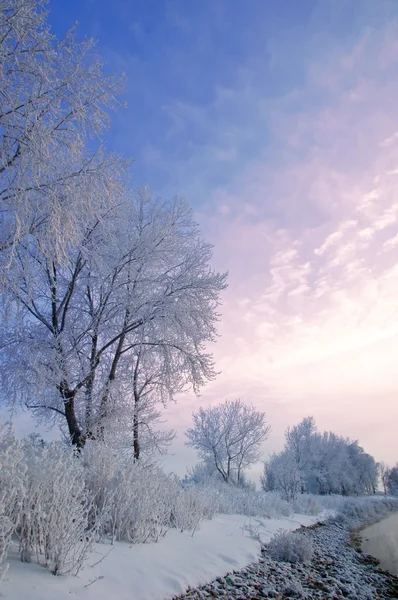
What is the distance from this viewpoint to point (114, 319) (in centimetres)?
1162

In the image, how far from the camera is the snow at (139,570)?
304cm

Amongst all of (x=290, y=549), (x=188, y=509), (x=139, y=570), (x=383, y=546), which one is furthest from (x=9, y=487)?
(x=383, y=546)

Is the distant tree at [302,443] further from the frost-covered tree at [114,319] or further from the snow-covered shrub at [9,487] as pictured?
the snow-covered shrub at [9,487]

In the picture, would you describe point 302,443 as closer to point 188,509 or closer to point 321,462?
point 321,462

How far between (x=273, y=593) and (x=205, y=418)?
29404 mm

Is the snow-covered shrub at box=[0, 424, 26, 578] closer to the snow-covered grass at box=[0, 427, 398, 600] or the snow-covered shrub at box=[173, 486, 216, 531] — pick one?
the snow-covered grass at box=[0, 427, 398, 600]

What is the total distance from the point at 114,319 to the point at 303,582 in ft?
27.1

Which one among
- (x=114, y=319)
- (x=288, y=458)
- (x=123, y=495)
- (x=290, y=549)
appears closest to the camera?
(x=123, y=495)

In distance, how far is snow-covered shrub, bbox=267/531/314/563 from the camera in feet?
21.1

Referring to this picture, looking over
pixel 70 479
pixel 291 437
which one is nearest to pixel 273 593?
pixel 70 479

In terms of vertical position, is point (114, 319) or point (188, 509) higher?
point (114, 319)

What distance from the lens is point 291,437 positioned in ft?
150

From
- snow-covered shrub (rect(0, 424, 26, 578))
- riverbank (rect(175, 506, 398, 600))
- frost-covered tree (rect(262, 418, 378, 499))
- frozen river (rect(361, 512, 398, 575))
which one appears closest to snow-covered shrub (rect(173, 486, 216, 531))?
riverbank (rect(175, 506, 398, 600))

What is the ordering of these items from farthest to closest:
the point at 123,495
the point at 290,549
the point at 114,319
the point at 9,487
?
1. the point at 114,319
2. the point at 290,549
3. the point at 123,495
4. the point at 9,487
